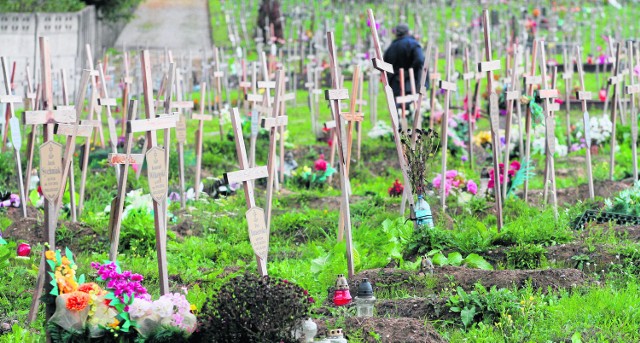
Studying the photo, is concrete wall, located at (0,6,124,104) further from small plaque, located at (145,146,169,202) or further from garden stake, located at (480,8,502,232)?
small plaque, located at (145,146,169,202)

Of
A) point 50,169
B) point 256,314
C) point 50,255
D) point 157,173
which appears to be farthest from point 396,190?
point 50,255

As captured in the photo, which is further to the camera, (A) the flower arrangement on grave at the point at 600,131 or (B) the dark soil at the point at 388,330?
(A) the flower arrangement on grave at the point at 600,131

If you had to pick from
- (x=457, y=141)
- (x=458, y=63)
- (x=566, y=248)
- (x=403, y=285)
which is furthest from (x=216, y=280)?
(x=458, y=63)

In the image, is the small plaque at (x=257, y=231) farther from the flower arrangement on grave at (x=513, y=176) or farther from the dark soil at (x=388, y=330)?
the flower arrangement on grave at (x=513, y=176)

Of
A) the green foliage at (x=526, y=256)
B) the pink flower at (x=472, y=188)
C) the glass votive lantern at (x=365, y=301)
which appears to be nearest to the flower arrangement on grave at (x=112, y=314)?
the glass votive lantern at (x=365, y=301)

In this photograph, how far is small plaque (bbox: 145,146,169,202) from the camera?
7066mm

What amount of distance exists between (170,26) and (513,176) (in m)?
26.7

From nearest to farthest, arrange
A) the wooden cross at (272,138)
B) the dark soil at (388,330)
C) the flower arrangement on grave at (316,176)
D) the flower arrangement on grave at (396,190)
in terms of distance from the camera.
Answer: the dark soil at (388,330) → the wooden cross at (272,138) → the flower arrangement on grave at (396,190) → the flower arrangement on grave at (316,176)

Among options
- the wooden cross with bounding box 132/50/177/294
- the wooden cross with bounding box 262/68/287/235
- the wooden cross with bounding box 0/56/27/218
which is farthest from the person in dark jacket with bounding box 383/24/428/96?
the wooden cross with bounding box 132/50/177/294

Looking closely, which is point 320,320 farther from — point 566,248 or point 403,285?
point 566,248

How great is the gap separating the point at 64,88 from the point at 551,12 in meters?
29.4

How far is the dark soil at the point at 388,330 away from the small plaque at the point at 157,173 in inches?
51.4

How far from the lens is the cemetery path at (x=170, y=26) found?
33438 millimetres

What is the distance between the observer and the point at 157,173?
7160 mm
